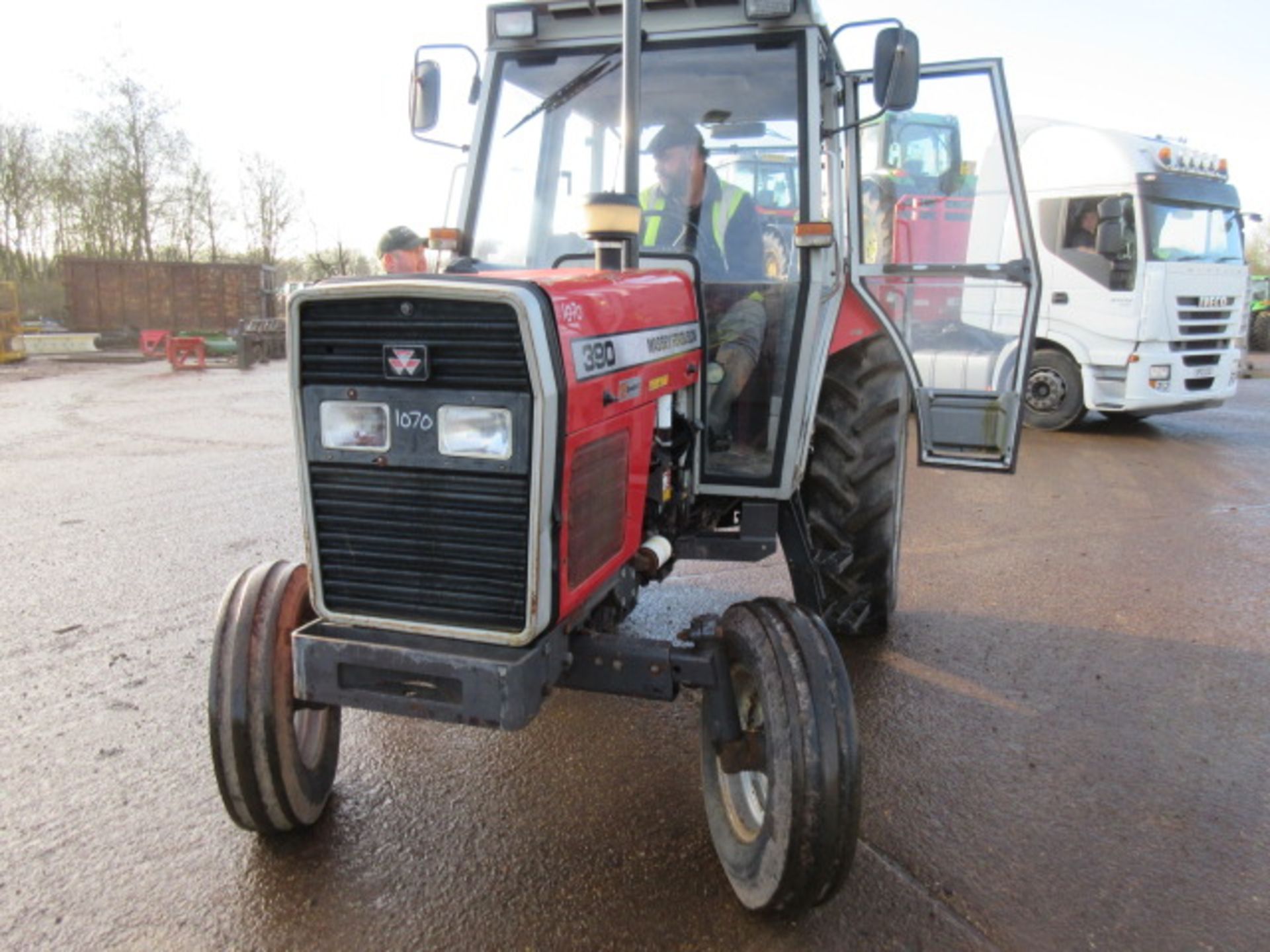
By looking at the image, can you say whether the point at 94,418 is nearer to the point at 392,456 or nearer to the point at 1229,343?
the point at 392,456

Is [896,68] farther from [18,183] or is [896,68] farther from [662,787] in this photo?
[18,183]

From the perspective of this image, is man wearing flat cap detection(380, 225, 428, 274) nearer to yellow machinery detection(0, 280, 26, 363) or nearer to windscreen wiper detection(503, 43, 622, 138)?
windscreen wiper detection(503, 43, 622, 138)

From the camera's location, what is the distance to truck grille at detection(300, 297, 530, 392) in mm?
2008

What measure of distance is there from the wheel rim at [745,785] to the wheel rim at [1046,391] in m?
8.48

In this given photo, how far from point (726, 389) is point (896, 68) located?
1.19 metres

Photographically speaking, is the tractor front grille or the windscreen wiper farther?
the windscreen wiper

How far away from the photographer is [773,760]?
218cm

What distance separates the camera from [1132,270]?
29.4 feet

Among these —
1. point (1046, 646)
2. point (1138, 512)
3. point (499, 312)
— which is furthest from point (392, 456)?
point (1138, 512)

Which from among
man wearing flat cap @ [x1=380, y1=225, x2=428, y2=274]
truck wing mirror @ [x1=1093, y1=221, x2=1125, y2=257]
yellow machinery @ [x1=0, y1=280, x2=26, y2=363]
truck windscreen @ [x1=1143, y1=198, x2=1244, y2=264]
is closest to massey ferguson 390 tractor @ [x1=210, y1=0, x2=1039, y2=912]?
man wearing flat cap @ [x1=380, y1=225, x2=428, y2=274]

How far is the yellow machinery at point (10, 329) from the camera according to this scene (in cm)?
1764

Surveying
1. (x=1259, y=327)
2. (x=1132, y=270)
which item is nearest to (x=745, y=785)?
(x=1132, y=270)

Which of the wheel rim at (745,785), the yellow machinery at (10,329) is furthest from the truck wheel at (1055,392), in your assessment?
the yellow machinery at (10,329)

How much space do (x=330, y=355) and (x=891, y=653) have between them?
286 cm
